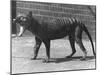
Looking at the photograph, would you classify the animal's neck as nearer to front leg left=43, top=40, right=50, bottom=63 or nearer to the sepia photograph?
the sepia photograph

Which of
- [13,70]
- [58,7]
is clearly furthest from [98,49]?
[13,70]

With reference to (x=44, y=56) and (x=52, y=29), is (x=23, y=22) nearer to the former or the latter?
(x=52, y=29)

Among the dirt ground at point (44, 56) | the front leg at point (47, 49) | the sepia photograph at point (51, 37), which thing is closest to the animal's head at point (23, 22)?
the sepia photograph at point (51, 37)

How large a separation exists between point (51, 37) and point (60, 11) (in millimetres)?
337

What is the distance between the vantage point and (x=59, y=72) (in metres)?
2.25

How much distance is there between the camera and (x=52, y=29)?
2254mm

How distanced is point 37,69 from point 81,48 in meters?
0.63

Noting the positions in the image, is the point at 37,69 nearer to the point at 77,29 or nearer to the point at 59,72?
the point at 59,72

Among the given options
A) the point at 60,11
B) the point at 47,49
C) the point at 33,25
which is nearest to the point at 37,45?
the point at 47,49

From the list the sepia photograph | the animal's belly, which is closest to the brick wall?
the sepia photograph

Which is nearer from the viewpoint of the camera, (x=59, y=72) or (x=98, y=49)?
(x=59, y=72)

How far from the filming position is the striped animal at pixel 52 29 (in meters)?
2.14

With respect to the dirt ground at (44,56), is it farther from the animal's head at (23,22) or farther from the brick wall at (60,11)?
the brick wall at (60,11)

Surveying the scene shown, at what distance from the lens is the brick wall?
213 cm
